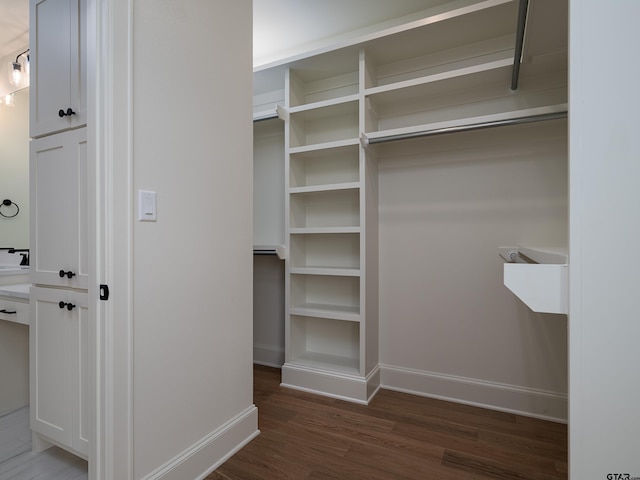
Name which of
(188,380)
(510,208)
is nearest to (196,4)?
(188,380)

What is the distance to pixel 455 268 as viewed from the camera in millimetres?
2307

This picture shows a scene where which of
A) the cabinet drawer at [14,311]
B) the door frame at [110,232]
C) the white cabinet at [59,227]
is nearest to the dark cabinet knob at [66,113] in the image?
the white cabinet at [59,227]

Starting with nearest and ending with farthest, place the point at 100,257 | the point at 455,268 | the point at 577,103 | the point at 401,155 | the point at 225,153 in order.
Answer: the point at 577,103 → the point at 100,257 → the point at 225,153 → the point at 455,268 → the point at 401,155

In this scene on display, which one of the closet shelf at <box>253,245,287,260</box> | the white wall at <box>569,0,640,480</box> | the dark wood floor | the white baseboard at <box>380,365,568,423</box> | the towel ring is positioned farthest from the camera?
the towel ring

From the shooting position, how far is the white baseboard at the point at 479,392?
2.02m

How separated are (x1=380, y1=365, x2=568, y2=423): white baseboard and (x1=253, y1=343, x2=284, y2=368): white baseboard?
0.92 meters

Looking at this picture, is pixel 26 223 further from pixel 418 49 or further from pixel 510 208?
pixel 510 208

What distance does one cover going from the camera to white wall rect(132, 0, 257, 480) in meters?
1.32

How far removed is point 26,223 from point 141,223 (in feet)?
7.79

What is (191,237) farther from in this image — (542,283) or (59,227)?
(542,283)

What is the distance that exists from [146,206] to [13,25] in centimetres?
261

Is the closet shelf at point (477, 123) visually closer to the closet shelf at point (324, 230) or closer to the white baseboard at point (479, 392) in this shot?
the closet shelf at point (324, 230)

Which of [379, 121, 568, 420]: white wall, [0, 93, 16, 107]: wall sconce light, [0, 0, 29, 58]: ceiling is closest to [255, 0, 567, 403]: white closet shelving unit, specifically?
[379, 121, 568, 420]: white wall

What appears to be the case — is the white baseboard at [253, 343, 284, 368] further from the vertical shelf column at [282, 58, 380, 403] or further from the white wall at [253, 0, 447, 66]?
the white wall at [253, 0, 447, 66]
